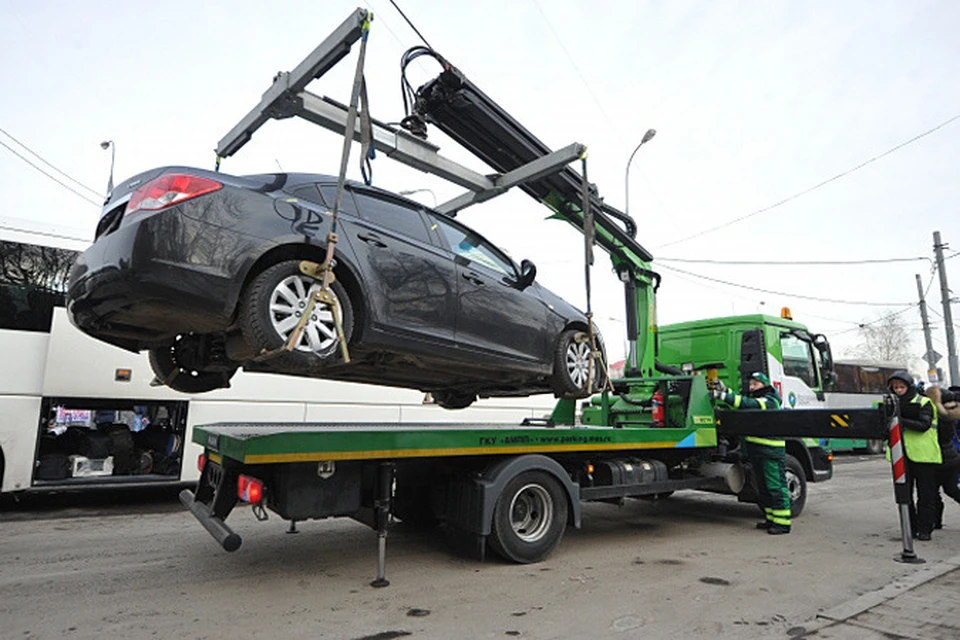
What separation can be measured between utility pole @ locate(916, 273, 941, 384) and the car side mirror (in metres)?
19.4

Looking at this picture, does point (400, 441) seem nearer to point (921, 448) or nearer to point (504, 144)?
point (504, 144)

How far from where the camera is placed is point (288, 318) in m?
3.47

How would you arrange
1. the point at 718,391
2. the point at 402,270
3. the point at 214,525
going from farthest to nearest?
1. the point at 718,391
2. the point at 402,270
3. the point at 214,525

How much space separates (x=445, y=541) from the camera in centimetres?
529

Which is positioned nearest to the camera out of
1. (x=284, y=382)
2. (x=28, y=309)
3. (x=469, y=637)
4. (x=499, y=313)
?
(x=469, y=637)

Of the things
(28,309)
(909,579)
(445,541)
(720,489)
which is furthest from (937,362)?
(28,309)

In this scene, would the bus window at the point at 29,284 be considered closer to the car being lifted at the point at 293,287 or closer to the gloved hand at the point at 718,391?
the car being lifted at the point at 293,287

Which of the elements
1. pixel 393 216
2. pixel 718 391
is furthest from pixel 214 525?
pixel 718 391

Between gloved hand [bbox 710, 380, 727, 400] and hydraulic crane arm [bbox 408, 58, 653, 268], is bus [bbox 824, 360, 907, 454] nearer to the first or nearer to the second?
gloved hand [bbox 710, 380, 727, 400]

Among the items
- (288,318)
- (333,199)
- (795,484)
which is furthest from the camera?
(795,484)

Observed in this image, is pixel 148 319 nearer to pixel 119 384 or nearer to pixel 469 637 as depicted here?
pixel 469 637

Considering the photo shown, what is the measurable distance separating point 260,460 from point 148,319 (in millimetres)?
992

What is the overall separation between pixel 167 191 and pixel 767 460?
572 centimetres

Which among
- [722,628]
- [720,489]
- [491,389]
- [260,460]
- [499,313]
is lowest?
[722,628]
